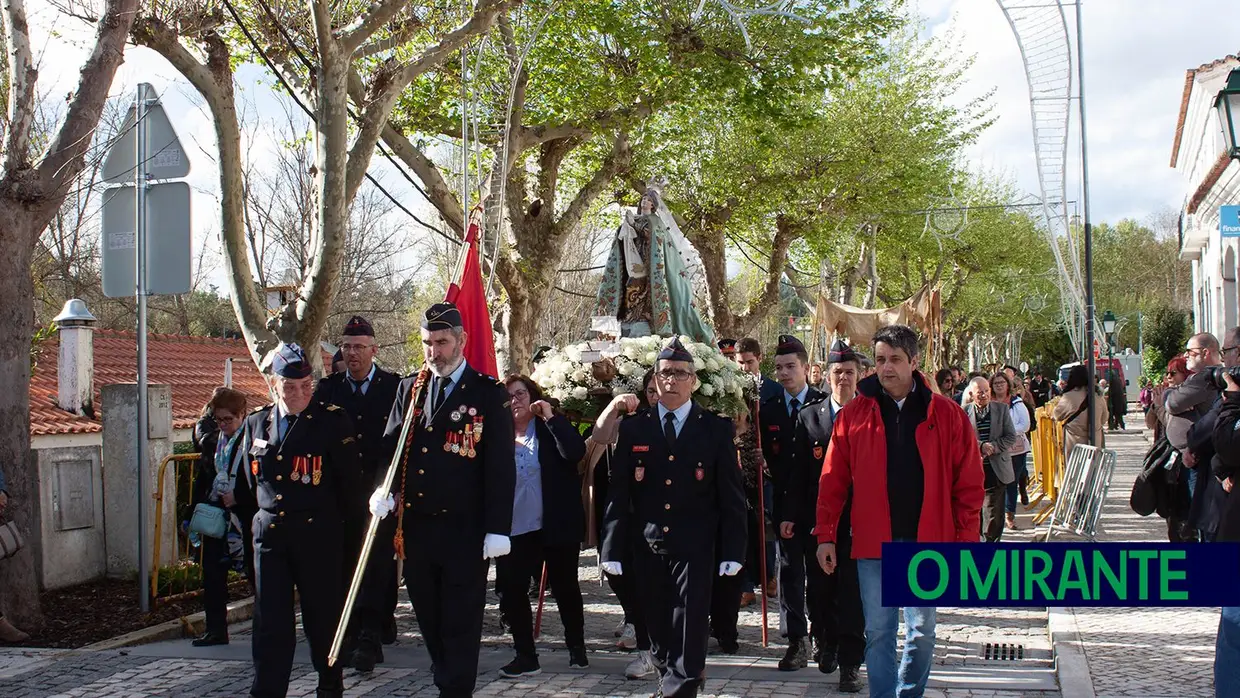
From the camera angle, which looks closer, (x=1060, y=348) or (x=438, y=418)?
(x=438, y=418)

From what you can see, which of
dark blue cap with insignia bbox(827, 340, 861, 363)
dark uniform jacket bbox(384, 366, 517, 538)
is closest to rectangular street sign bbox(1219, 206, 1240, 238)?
dark blue cap with insignia bbox(827, 340, 861, 363)

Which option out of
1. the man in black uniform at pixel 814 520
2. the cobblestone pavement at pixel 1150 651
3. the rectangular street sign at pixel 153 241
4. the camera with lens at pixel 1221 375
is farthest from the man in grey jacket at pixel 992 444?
the rectangular street sign at pixel 153 241

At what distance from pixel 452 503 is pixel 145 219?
4.44 meters

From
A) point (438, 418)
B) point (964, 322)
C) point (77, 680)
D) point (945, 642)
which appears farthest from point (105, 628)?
point (964, 322)

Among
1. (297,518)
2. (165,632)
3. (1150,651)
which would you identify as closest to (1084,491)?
(1150,651)

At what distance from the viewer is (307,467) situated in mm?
6285

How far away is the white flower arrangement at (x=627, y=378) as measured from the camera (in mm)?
8203

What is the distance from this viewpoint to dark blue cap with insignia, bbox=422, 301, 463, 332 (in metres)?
6.23

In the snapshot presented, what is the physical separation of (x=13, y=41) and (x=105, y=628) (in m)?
4.18

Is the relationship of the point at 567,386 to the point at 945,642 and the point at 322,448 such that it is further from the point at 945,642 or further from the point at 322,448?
the point at 945,642

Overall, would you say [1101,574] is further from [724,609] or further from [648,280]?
[648,280]

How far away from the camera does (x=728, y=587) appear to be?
759 cm

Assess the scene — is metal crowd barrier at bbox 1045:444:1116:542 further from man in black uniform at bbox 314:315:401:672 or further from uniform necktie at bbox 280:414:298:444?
uniform necktie at bbox 280:414:298:444

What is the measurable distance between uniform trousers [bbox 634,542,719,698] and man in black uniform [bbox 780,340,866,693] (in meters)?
0.79
